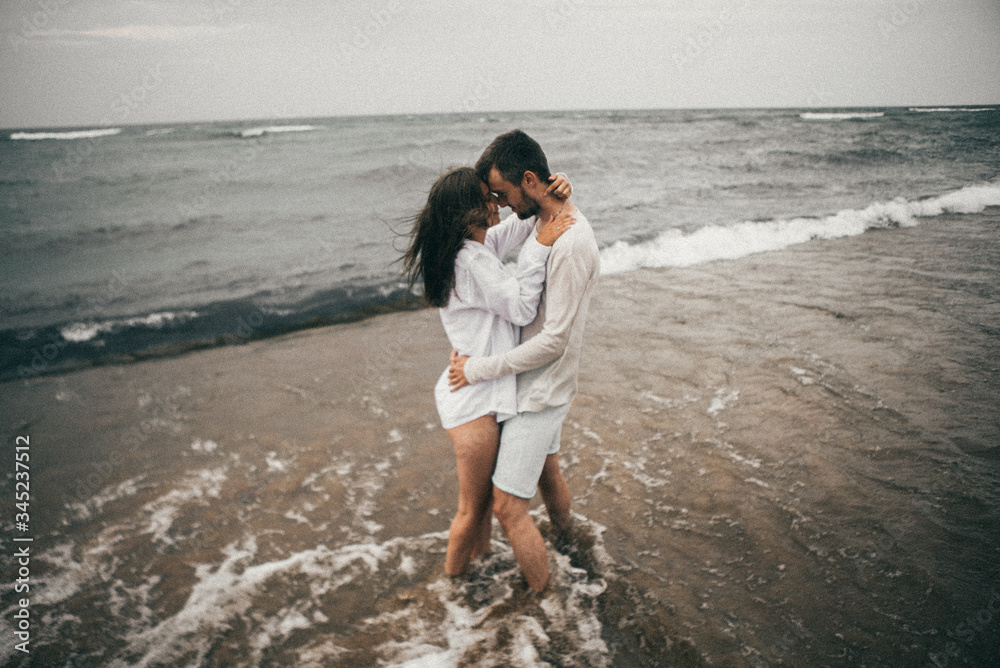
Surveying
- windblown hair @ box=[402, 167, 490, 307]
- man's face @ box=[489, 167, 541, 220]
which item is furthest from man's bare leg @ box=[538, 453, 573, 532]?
→ man's face @ box=[489, 167, 541, 220]

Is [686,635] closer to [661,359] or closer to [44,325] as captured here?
[661,359]

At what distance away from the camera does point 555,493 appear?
3311 millimetres

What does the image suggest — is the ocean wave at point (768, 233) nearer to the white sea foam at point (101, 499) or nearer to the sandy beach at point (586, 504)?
the sandy beach at point (586, 504)

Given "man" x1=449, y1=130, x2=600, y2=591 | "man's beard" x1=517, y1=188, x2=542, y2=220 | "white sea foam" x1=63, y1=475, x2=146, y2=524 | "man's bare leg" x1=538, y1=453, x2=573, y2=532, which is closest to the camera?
"man" x1=449, y1=130, x2=600, y2=591

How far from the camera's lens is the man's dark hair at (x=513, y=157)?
2504 mm

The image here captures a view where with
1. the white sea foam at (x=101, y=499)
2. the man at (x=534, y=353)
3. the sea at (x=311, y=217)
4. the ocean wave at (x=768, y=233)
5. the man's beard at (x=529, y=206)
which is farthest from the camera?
the ocean wave at (x=768, y=233)

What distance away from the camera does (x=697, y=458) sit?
4.23m

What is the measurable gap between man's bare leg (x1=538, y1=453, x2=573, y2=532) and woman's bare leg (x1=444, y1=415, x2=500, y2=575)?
39 centimetres

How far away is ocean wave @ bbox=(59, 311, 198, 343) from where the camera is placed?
7422 mm

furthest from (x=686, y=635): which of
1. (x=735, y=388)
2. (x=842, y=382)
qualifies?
(x=842, y=382)

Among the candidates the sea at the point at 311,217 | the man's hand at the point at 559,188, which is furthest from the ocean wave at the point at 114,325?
the man's hand at the point at 559,188

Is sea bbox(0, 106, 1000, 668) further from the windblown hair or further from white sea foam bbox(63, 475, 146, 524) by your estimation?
the windblown hair

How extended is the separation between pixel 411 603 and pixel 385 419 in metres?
2.21

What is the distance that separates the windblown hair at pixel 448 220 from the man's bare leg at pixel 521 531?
1.17m
